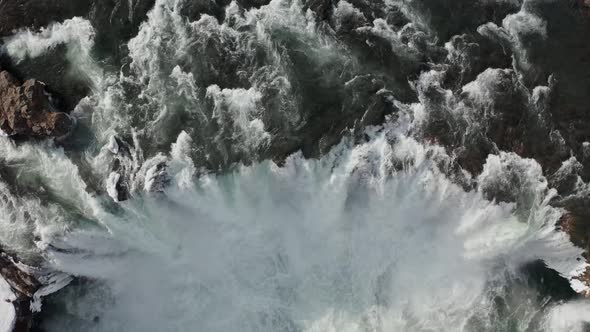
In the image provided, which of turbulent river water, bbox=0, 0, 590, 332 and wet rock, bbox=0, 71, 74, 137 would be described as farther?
wet rock, bbox=0, 71, 74, 137

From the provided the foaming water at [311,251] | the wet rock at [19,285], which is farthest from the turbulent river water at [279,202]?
the wet rock at [19,285]

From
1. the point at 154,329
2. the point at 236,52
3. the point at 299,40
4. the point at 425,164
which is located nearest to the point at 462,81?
the point at 425,164

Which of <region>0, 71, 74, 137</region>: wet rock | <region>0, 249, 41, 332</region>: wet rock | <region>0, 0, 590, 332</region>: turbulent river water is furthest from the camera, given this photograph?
<region>0, 71, 74, 137</region>: wet rock

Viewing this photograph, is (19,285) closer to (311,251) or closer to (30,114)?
(30,114)

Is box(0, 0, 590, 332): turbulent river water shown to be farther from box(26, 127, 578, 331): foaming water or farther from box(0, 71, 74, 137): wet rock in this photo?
box(0, 71, 74, 137): wet rock

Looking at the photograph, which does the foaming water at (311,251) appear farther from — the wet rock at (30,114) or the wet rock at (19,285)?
the wet rock at (30,114)

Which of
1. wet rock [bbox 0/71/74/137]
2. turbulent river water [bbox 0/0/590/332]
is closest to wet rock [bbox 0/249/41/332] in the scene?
turbulent river water [bbox 0/0/590/332]

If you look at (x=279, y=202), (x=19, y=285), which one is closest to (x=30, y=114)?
(x=19, y=285)
